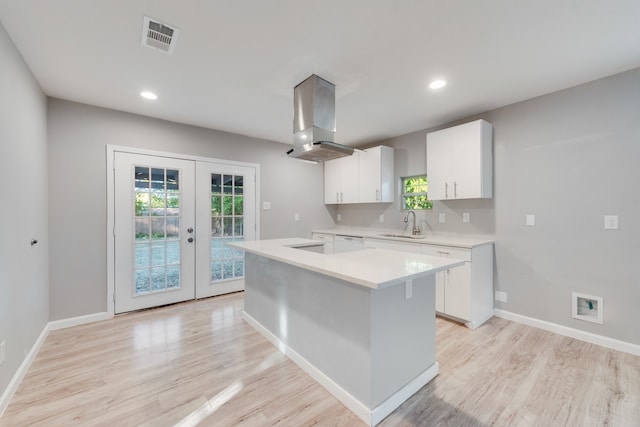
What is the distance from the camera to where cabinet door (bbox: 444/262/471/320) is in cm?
283

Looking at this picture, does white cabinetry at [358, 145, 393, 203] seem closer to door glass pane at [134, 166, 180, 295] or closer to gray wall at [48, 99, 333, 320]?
gray wall at [48, 99, 333, 320]

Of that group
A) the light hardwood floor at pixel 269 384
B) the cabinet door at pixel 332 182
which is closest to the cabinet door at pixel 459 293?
the light hardwood floor at pixel 269 384

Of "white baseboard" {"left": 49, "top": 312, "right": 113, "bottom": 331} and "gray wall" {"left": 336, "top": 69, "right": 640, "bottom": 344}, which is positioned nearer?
"gray wall" {"left": 336, "top": 69, "right": 640, "bottom": 344}

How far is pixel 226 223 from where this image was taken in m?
4.00

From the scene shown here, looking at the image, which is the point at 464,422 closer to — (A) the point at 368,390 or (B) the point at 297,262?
(A) the point at 368,390

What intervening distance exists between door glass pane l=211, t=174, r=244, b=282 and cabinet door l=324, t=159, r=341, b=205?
157 cm

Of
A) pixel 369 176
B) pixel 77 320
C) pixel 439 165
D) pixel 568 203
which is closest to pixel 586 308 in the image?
pixel 568 203

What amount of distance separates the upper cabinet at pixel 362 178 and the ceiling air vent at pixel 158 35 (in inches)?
109

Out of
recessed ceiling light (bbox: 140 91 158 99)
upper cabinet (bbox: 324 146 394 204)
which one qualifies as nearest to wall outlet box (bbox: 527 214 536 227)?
upper cabinet (bbox: 324 146 394 204)

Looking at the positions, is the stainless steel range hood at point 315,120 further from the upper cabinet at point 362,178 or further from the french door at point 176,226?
the french door at point 176,226

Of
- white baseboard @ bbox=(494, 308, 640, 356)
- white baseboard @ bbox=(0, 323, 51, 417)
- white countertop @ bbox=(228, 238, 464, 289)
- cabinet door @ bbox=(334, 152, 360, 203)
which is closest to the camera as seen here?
white countertop @ bbox=(228, 238, 464, 289)

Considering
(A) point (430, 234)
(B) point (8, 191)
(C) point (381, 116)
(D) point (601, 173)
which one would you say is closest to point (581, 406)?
(D) point (601, 173)

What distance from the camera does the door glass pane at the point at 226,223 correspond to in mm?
3896

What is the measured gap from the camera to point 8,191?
5.98 ft
